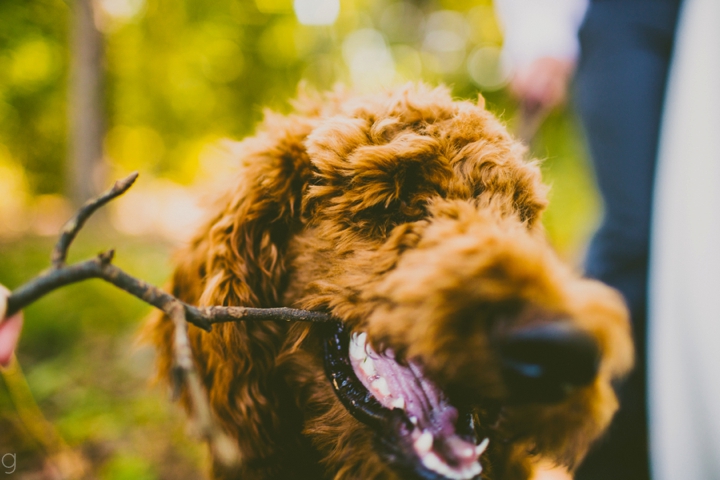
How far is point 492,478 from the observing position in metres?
1.63

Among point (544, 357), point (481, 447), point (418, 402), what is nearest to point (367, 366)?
point (418, 402)

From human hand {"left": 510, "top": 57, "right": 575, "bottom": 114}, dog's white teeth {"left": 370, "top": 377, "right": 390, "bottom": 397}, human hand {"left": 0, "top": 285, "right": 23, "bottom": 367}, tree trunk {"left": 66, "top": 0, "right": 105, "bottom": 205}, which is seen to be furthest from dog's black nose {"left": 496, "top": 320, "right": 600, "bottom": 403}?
tree trunk {"left": 66, "top": 0, "right": 105, "bottom": 205}

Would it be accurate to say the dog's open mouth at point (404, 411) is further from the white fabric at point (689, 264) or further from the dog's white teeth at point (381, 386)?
the white fabric at point (689, 264)

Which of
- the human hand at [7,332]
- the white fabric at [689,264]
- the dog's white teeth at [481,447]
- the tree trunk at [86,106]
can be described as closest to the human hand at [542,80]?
the white fabric at [689,264]

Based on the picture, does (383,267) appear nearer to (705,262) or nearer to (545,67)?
(705,262)

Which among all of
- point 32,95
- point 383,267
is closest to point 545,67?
point 383,267

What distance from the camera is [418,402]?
1564 mm

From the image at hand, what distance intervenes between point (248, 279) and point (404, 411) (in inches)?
30.8

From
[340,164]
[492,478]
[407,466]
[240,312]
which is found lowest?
[492,478]

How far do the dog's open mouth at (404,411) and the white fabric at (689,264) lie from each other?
103cm

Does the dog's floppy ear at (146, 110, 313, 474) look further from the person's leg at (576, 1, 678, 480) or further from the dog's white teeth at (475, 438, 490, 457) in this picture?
the person's leg at (576, 1, 678, 480)

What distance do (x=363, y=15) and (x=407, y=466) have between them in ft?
54.8

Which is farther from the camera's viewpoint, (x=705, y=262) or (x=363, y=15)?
(x=363, y=15)

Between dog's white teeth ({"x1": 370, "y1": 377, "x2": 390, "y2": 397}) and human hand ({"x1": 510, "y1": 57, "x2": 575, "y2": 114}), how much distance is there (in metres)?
2.19
